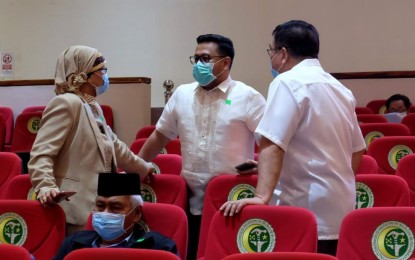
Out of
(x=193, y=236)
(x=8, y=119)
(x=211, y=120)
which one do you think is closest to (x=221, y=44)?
(x=211, y=120)

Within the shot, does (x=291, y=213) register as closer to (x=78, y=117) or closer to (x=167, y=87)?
(x=78, y=117)

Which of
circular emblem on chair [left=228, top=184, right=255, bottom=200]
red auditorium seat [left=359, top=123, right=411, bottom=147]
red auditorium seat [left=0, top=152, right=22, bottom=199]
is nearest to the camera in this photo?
circular emblem on chair [left=228, top=184, right=255, bottom=200]

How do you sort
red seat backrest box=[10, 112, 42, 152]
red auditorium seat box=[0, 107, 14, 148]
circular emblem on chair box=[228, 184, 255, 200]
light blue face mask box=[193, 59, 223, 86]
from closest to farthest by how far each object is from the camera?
1. circular emblem on chair box=[228, 184, 255, 200]
2. light blue face mask box=[193, 59, 223, 86]
3. red seat backrest box=[10, 112, 42, 152]
4. red auditorium seat box=[0, 107, 14, 148]

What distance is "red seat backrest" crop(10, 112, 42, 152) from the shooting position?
18.1 ft

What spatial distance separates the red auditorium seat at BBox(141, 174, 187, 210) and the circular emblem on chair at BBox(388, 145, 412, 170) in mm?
1434

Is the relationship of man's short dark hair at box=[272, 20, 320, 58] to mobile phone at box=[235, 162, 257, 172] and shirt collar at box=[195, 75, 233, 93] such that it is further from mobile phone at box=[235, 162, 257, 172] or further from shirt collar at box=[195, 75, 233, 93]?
shirt collar at box=[195, 75, 233, 93]

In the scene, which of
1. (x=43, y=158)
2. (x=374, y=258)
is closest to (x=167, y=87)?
(x=43, y=158)

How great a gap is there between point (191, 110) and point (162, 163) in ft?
→ 1.93

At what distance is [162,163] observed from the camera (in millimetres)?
3807

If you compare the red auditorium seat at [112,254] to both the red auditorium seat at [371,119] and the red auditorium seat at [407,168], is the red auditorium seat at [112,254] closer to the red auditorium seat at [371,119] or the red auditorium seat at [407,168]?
the red auditorium seat at [407,168]

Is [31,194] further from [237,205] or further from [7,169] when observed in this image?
[237,205]

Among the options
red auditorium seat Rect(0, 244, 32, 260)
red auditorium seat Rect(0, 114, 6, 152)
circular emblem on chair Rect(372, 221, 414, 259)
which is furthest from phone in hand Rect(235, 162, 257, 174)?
red auditorium seat Rect(0, 114, 6, 152)

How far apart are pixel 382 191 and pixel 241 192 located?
642 mm

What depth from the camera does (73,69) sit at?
299 cm
